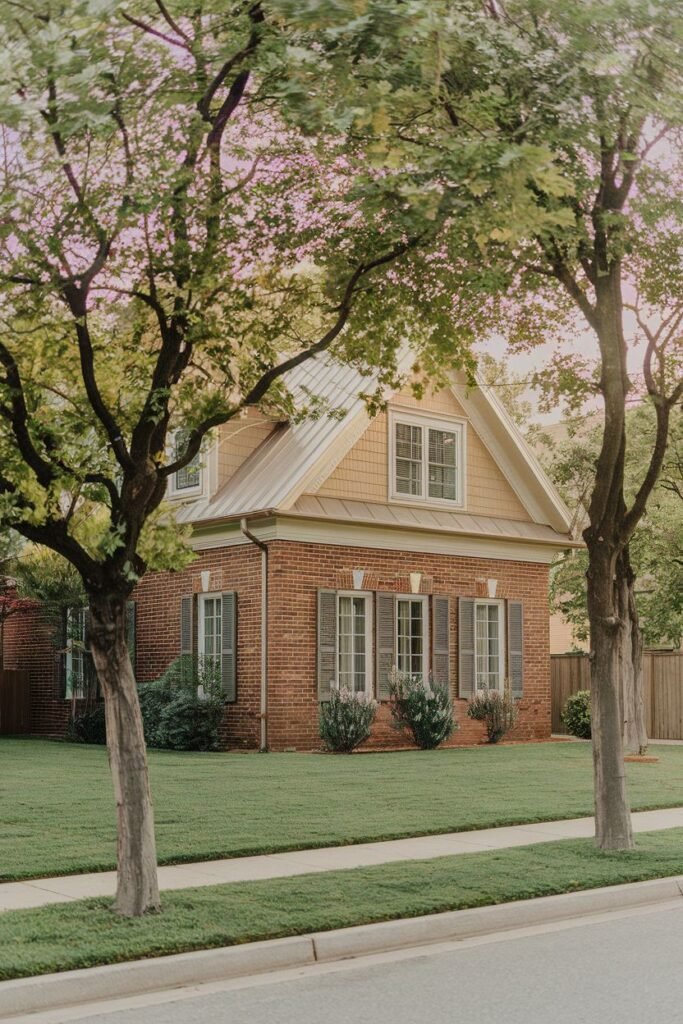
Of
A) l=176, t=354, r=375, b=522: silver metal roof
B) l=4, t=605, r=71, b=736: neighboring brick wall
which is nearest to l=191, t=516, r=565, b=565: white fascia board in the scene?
l=176, t=354, r=375, b=522: silver metal roof

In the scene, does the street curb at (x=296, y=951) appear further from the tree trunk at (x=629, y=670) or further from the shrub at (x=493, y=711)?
the shrub at (x=493, y=711)

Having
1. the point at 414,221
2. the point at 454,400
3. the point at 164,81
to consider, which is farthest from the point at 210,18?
the point at 454,400

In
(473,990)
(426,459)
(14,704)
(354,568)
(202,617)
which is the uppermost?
(426,459)

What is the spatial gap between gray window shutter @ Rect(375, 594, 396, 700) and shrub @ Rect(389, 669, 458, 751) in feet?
0.48

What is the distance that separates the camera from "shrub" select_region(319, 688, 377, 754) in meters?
21.1

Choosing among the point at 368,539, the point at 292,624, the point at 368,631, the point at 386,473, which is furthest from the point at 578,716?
the point at 292,624

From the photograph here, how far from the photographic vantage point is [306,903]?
27.1 feet

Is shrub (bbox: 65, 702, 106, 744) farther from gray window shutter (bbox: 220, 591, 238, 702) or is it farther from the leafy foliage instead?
the leafy foliage

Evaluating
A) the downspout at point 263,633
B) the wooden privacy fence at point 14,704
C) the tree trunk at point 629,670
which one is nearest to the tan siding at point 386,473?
the downspout at point 263,633

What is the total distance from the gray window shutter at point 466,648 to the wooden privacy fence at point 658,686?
4.32m

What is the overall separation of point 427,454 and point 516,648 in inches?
176

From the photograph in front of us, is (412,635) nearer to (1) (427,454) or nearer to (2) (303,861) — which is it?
(1) (427,454)

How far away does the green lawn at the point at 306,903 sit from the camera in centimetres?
700

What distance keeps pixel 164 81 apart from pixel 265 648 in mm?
14173
